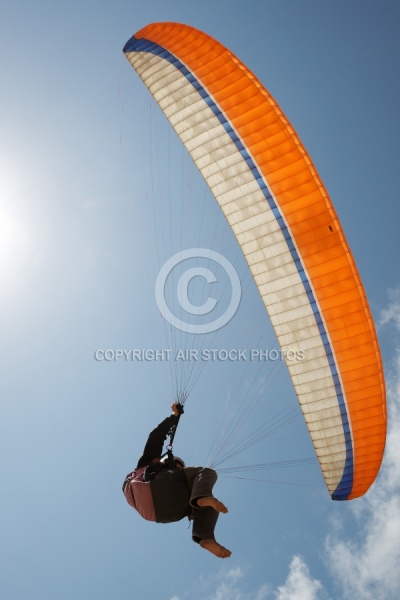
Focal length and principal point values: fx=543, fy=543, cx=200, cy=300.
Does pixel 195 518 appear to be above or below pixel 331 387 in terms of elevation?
below

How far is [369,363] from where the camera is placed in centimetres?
859

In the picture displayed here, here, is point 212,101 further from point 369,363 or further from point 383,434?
point 383,434

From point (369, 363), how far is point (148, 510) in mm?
4073

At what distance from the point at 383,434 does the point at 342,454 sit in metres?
0.76

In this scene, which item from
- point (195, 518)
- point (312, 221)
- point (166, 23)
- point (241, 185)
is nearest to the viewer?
point (195, 518)

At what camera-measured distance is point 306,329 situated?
29.0 ft

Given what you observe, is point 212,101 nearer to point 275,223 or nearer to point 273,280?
point 275,223

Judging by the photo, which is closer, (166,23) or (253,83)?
(253,83)

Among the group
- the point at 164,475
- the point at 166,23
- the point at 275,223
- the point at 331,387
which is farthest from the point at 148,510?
the point at 166,23

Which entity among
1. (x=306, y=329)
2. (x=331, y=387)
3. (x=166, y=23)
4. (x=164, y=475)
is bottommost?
(x=164, y=475)

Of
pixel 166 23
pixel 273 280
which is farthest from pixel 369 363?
pixel 166 23

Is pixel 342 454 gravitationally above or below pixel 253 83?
below

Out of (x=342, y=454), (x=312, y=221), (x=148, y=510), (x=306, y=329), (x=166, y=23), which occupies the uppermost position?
(x=166, y=23)

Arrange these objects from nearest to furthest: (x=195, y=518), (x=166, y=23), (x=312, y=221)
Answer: (x=195, y=518), (x=312, y=221), (x=166, y=23)
